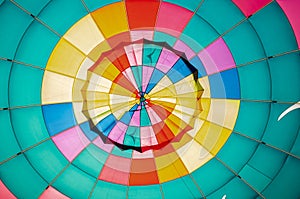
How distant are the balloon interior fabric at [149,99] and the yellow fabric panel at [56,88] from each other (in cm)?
1

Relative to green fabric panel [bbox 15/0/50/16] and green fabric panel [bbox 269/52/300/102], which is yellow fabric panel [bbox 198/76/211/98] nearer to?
green fabric panel [bbox 269/52/300/102]

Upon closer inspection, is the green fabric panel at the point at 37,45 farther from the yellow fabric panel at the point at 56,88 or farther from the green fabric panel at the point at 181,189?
the green fabric panel at the point at 181,189

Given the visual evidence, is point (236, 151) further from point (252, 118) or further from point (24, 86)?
point (24, 86)

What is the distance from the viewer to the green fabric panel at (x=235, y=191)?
14.8ft

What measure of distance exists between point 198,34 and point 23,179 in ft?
10.3

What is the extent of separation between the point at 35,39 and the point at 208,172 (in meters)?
2.96

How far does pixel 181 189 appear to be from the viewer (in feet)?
14.8

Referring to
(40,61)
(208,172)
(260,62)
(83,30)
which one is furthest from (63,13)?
(208,172)

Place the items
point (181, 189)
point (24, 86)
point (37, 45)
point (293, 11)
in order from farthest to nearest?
1. point (181, 189)
2. point (24, 86)
3. point (37, 45)
4. point (293, 11)

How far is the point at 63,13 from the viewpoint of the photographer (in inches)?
155

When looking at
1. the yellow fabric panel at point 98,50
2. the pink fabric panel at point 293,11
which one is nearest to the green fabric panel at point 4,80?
the yellow fabric panel at point 98,50

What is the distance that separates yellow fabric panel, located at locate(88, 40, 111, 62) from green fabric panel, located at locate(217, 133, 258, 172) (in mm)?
2081

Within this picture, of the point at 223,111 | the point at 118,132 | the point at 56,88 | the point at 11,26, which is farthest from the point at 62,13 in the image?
the point at 223,111

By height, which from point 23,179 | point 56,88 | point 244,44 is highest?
point 244,44
